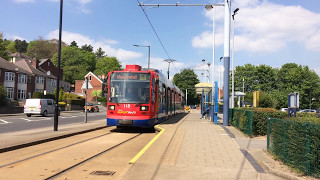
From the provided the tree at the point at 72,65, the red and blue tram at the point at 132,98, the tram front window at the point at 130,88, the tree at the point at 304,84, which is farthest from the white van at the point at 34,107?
the tree at the point at 72,65

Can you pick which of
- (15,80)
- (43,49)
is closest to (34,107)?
(15,80)

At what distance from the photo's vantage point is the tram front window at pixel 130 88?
14625mm

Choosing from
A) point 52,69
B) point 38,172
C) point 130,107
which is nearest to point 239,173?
point 38,172

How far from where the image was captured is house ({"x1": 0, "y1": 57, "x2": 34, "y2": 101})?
49572 millimetres

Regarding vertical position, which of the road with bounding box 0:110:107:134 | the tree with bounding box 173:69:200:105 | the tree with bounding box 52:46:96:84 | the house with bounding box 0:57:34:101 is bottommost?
the road with bounding box 0:110:107:134

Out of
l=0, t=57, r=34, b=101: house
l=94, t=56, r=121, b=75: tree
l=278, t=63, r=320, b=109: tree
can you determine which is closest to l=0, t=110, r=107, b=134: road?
l=0, t=57, r=34, b=101: house

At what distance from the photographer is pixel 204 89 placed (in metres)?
31.8

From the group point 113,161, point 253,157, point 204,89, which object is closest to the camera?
point 113,161

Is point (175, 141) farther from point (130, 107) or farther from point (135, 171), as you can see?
point (135, 171)

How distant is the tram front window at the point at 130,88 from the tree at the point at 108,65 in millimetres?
96969

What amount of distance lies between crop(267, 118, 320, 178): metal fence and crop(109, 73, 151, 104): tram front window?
7.57m

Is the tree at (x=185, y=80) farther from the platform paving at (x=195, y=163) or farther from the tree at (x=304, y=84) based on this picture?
the platform paving at (x=195, y=163)

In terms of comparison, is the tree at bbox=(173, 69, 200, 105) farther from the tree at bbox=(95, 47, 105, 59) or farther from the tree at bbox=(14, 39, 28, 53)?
the tree at bbox=(14, 39, 28, 53)

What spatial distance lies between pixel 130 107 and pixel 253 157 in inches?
280
